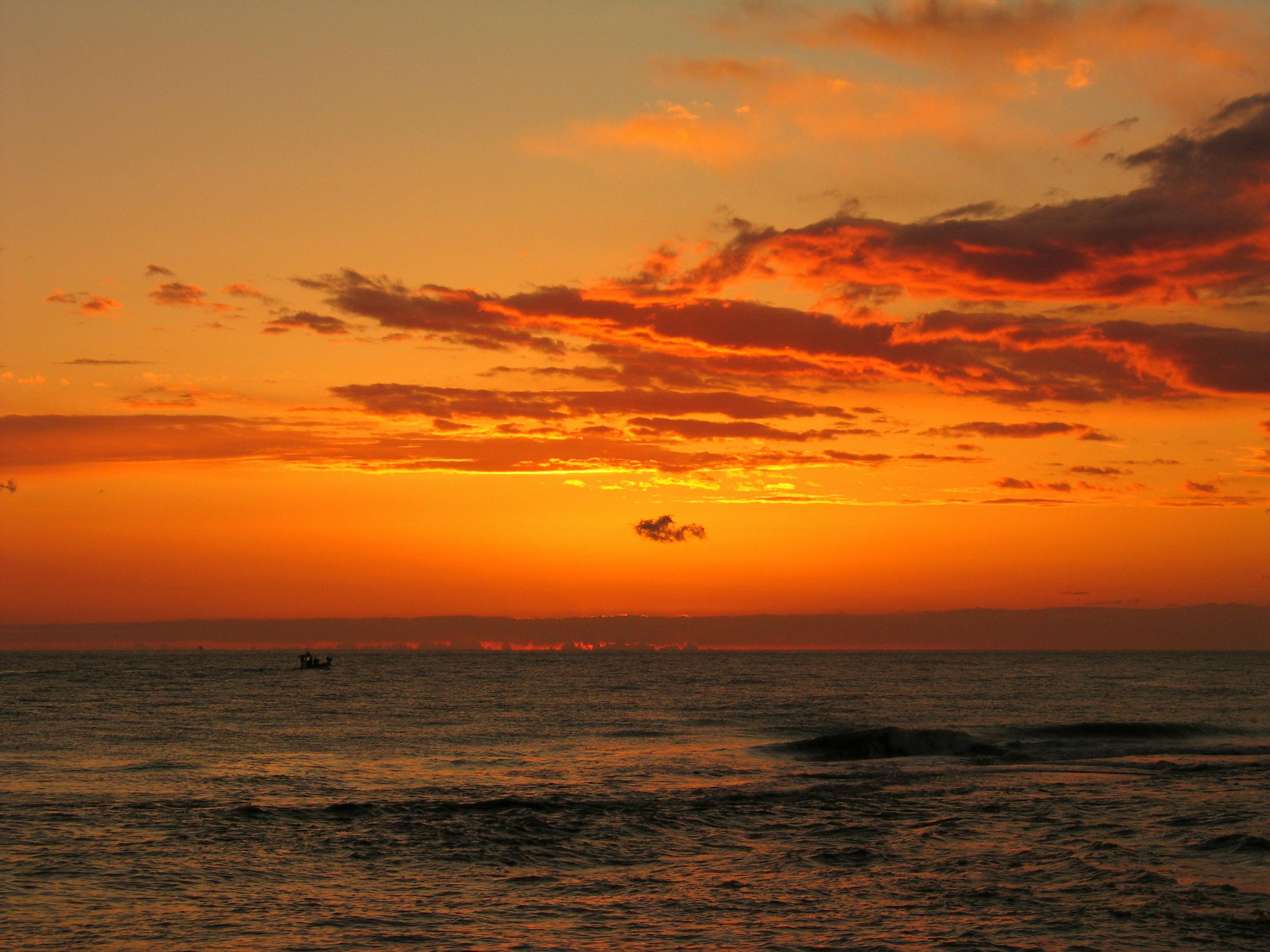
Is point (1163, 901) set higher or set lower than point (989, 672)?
higher

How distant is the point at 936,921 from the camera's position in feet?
61.8

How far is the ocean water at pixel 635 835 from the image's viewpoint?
1880 centimetres

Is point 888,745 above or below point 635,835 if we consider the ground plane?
below

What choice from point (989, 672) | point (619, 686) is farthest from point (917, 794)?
→ point (989, 672)

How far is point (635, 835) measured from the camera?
1098 inches

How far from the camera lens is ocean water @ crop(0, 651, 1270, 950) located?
18.8 metres

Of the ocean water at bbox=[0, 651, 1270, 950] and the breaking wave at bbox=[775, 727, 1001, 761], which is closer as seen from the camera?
the ocean water at bbox=[0, 651, 1270, 950]

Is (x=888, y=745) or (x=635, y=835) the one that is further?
(x=888, y=745)

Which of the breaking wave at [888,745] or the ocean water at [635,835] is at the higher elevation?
the ocean water at [635,835]

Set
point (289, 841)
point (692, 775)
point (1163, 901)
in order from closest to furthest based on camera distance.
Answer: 1. point (1163, 901)
2. point (289, 841)
3. point (692, 775)

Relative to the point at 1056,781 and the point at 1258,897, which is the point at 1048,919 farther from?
the point at 1056,781

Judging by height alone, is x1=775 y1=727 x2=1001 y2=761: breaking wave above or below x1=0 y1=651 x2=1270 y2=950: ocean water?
below

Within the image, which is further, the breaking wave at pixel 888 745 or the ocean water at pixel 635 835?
the breaking wave at pixel 888 745

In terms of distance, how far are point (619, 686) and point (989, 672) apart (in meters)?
70.5
